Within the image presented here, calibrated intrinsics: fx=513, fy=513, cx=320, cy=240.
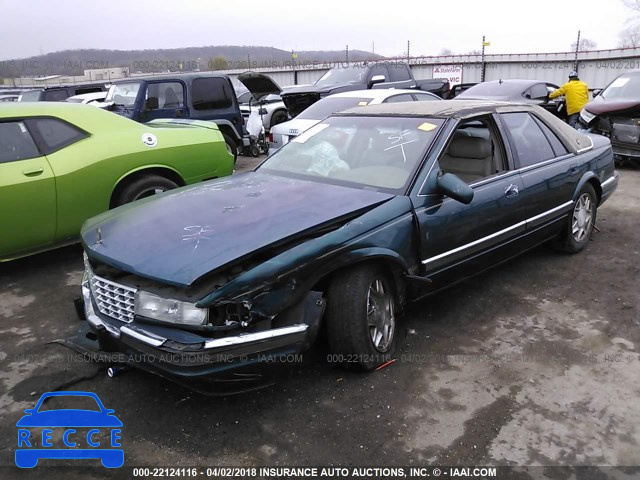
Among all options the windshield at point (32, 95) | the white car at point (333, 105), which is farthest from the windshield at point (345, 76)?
the windshield at point (32, 95)

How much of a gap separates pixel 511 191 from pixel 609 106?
6021 millimetres

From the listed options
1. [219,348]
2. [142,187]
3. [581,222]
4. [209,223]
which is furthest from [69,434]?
[581,222]

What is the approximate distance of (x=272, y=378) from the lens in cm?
265

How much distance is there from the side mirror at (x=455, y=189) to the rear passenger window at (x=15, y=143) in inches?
141

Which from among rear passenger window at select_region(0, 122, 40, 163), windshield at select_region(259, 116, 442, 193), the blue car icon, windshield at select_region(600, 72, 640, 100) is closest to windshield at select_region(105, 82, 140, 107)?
rear passenger window at select_region(0, 122, 40, 163)

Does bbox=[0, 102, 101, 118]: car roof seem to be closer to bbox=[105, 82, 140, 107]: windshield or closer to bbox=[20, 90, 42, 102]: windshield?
bbox=[105, 82, 140, 107]: windshield

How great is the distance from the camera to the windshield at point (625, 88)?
9.10 meters

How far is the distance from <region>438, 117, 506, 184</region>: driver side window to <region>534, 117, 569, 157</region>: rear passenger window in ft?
2.65

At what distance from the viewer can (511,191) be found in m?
4.01

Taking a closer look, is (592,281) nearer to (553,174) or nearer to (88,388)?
(553,174)

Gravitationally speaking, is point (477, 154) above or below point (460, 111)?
below

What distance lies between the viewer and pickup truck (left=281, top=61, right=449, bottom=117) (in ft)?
38.5

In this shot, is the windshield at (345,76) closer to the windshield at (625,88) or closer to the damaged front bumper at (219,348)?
the windshield at (625,88)

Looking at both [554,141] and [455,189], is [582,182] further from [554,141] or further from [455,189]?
[455,189]
